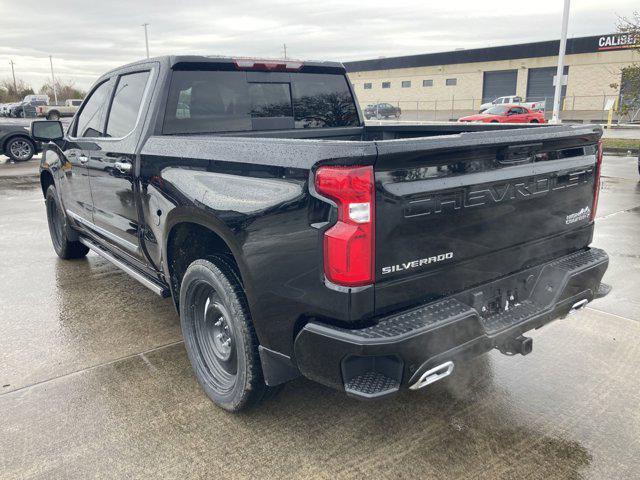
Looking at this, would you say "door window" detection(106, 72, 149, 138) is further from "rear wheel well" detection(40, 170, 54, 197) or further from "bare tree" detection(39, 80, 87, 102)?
"bare tree" detection(39, 80, 87, 102)

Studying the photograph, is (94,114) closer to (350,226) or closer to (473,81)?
(350,226)

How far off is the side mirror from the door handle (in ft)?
5.43

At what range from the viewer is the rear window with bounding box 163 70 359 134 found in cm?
383

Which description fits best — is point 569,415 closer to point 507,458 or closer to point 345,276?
point 507,458

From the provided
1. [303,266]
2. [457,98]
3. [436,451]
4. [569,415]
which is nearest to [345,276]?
[303,266]

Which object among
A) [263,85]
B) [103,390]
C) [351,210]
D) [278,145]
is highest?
[263,85]

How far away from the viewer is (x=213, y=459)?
9.02 feet

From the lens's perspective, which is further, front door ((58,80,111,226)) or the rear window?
front door ((58,80,111,226))

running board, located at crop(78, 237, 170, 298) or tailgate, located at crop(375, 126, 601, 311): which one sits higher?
tailgate, located at crop(375, 126, 601, 311)

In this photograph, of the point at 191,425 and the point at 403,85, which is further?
the point at 403,85

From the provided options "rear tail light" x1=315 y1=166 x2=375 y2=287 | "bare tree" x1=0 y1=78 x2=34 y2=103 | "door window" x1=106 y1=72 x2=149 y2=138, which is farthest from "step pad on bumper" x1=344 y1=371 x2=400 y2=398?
"bare tree" x1=0 y1=78 x2=34 y2=103

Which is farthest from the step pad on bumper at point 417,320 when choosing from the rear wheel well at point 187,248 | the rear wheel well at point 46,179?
the rear wheel well at point 46,179

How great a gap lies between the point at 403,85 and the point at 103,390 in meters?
58.6

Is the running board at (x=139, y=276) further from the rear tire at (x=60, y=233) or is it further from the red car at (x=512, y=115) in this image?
the red car at (x=512, y=115)
